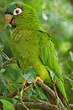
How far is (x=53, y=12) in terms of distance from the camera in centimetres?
268

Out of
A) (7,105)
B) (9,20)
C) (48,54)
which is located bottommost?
(7,105)

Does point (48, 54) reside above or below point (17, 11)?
below

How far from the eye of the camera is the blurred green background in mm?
1658

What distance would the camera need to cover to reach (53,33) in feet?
9.32

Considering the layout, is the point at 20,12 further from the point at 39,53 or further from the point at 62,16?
the point at 62,16

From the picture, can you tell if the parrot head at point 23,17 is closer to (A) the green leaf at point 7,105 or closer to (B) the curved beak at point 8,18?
(B) the curved beak at point 8,18

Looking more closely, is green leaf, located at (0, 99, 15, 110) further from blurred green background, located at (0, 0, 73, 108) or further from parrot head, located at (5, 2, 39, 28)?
parrot head, located at (5, 2, 39, 28)

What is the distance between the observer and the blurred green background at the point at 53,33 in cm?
166

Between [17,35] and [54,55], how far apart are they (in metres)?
0.26

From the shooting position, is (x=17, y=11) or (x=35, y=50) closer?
(x=35, y=50)

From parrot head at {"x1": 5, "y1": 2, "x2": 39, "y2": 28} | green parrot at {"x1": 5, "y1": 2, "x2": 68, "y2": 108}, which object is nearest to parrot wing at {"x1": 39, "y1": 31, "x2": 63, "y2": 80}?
green parrot at {"x1": 5, "y1": 2, "x2": 68, "y2": 108}

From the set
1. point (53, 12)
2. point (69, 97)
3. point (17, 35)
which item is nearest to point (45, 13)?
point (53, 12)

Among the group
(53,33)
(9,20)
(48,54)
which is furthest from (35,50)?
(53,33)

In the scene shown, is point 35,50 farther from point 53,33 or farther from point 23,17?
point 53,33
